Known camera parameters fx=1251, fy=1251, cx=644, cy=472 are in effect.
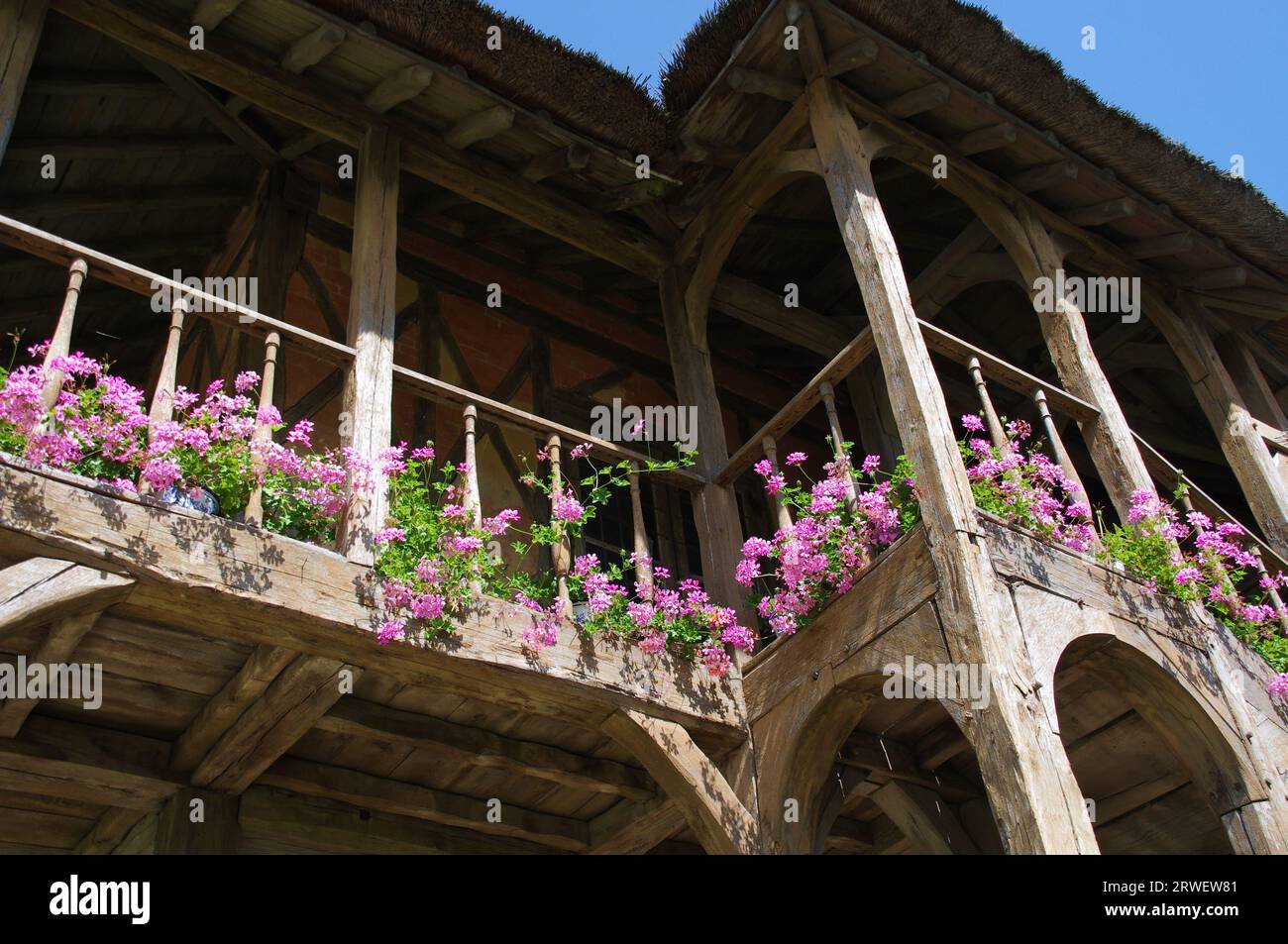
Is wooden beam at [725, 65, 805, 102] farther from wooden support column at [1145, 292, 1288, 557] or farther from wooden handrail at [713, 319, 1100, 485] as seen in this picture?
wooden support column at [1145, 292, 1288, 557]

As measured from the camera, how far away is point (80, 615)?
4426mm

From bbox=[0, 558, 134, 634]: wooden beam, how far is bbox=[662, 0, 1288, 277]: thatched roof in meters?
4.18

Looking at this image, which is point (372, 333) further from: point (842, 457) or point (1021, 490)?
point (1021, 490)

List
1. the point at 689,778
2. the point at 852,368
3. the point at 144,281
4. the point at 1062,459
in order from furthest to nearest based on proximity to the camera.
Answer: the point at 852,368 → the point at 1062,459 → the point at 689,778 → the point at 144,281

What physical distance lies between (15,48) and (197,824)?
3.44m

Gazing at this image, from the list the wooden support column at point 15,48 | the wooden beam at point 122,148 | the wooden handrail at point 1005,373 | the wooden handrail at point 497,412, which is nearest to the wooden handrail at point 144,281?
the wooden handrail at point 497,412

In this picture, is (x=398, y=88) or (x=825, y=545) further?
(x=398, y=88)

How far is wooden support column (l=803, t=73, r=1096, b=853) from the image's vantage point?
4.42 m

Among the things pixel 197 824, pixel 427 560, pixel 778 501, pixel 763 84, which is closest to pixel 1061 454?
pixel 778 501

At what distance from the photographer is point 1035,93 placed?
6.86 metres

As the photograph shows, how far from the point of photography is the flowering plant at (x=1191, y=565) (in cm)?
577
